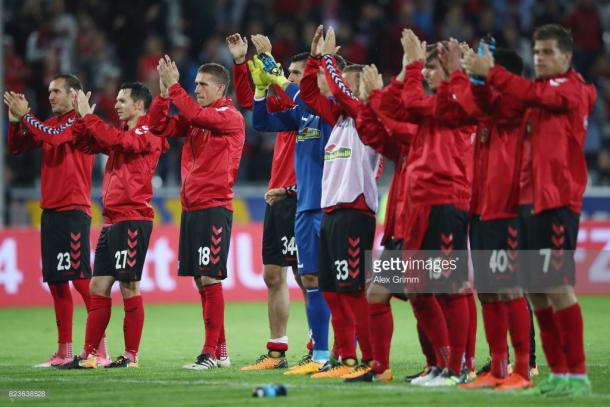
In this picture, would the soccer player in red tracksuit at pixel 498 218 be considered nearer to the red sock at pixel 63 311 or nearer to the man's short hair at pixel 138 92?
the man's short hair at pixel 138 92

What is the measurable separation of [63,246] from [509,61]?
4798 mm

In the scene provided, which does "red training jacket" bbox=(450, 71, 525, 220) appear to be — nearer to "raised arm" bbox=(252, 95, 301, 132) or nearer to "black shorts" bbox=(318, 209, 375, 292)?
"black shorts" bbox=(318, 209, 375, 292)

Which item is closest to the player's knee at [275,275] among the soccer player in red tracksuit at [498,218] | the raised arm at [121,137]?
the raised arm at [121,137]

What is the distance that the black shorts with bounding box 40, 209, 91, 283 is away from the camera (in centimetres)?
1129

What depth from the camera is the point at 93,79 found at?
21.0 m

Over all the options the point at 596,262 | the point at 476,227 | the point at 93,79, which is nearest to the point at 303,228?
the point at 476,227

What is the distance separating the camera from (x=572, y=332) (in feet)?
26.0

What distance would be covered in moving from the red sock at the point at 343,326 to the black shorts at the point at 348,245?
21cm

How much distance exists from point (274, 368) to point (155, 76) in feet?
35.7

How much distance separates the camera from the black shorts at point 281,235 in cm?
1091

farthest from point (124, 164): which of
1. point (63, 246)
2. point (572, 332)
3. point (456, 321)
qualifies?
point (572, 332)

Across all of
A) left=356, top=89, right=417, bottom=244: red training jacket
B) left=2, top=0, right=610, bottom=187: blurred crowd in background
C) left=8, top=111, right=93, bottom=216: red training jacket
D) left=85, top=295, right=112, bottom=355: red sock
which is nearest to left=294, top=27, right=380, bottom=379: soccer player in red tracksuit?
left=356, top=89, right=417, bottom=244: red training jacket

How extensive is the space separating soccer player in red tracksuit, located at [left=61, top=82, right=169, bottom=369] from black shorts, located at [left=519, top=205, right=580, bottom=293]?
4.13 m

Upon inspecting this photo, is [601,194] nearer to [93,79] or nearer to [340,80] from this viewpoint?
[93,79]
